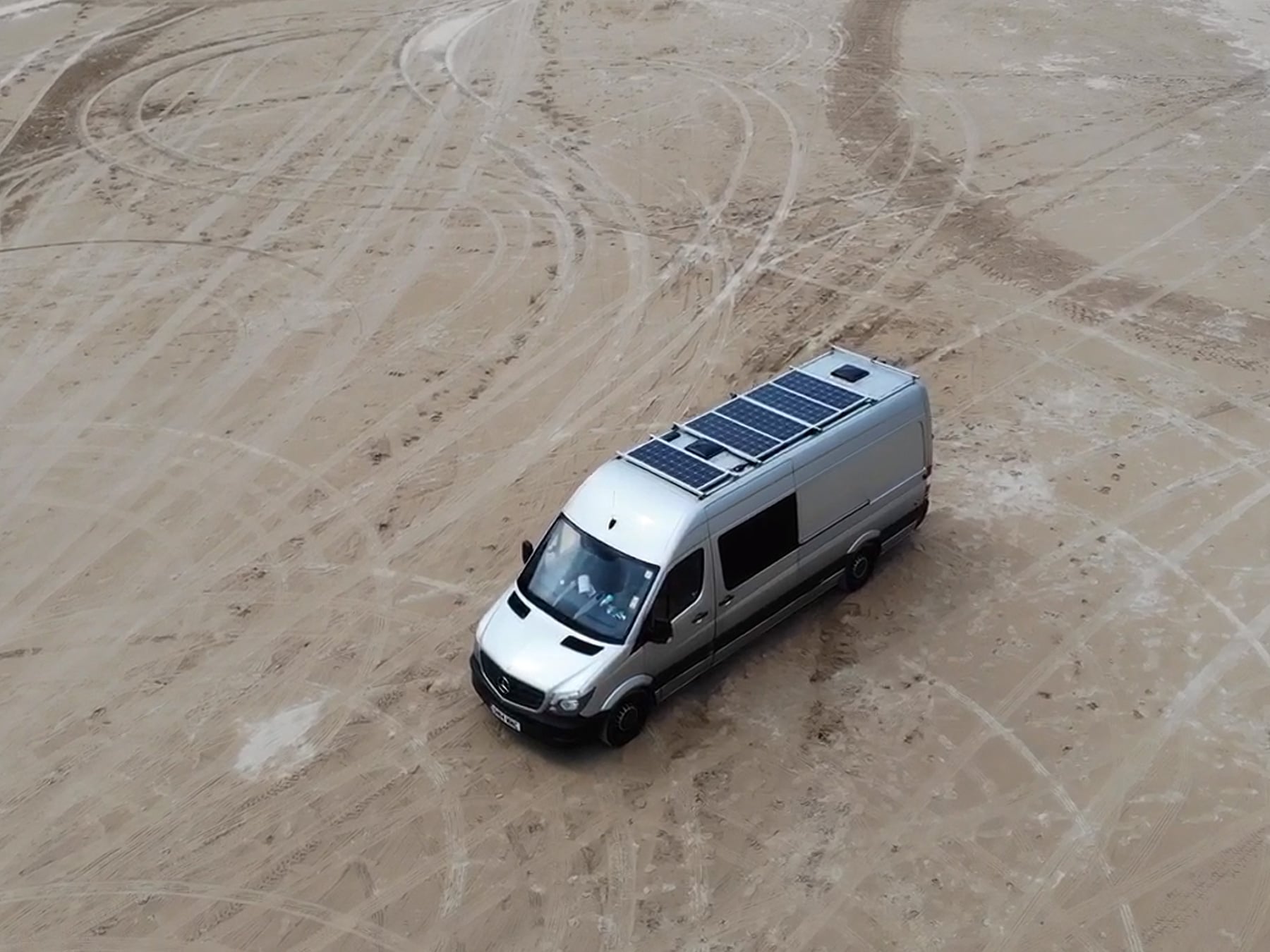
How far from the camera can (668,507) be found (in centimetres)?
1110

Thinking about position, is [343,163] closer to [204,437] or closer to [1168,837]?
[204,437]

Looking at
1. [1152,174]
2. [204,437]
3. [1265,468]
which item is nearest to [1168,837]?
[1265,468]

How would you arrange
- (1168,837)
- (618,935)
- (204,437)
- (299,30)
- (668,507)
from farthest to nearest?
(299,30) < (204,437) < (668,507) < (1168,837) < (618,935)

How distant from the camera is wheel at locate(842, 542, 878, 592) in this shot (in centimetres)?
1264

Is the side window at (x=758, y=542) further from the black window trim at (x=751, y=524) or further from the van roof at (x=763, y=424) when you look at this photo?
the van roof at (x=763, y=424)

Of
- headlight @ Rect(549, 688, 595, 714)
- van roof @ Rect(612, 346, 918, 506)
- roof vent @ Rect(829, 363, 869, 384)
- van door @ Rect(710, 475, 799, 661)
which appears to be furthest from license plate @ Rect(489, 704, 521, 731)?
roof vent @ Rect(829, 363, 869, 384)

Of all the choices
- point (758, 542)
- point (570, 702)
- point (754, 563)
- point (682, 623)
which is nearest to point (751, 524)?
point (758, 542)

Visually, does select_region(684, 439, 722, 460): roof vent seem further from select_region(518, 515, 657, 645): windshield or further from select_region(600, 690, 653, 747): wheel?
select_region(600, 690, 653, 747): wheel

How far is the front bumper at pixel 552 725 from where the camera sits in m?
10.6

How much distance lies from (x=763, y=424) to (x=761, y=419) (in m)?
0.11

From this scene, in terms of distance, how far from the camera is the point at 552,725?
420 inches

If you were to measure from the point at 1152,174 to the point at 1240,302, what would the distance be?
4099 millimetres

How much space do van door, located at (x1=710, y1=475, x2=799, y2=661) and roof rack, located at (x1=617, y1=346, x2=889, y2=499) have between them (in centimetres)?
32

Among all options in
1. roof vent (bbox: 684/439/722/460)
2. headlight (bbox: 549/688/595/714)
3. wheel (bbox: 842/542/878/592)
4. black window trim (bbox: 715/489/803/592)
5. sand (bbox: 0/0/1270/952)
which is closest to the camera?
sand (bbox: 0/0/1270/952)
